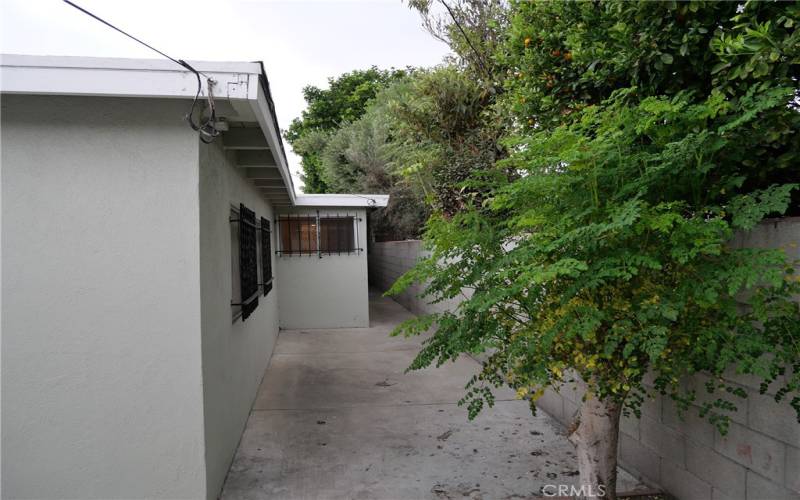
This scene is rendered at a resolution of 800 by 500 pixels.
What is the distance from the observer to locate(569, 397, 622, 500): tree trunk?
96.0 inches

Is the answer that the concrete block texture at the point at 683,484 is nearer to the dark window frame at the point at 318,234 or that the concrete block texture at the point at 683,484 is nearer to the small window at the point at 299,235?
the dark window frame at the point at 318,234

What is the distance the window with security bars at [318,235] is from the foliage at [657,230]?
6.38 m

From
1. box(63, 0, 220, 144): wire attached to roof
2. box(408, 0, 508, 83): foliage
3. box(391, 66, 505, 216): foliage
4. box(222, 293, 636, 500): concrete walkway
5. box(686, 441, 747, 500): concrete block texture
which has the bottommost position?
box(222, 293, 636, 500): concrete walkway

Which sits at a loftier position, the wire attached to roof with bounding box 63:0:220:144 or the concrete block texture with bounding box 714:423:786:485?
the wire attached to roof with bounding box 63:0:220:144

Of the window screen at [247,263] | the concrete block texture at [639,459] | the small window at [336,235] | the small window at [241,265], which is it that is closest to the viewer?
the concrete block texture at [639,459]

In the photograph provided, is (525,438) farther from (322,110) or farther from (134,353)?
(322,110)

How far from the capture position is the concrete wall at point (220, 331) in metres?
2.77

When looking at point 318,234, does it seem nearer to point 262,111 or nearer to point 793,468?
point 262,111

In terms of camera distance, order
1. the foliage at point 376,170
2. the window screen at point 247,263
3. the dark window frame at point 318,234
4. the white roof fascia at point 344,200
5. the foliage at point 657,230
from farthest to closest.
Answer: the foliage at point 376,170 < the dark window frame at point 318,234 < the white roof fascia at point 344,200 < the window screen at point 247,263 < the foliage at point 657,230

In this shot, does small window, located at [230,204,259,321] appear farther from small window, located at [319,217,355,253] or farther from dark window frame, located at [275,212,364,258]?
small window, located at [319,217,355,253]

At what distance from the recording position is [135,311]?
8.49 ft

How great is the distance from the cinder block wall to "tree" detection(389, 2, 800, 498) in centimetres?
15

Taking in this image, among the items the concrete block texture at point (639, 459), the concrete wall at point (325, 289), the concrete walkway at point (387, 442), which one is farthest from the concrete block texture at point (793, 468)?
the concrete wall at point (325, 289)

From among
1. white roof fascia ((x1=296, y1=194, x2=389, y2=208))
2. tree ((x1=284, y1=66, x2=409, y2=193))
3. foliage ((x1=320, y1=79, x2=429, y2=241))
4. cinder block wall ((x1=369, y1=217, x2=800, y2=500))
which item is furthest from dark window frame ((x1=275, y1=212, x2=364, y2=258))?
tree ((x1=284, y1=66, x2=409, y2=193))
